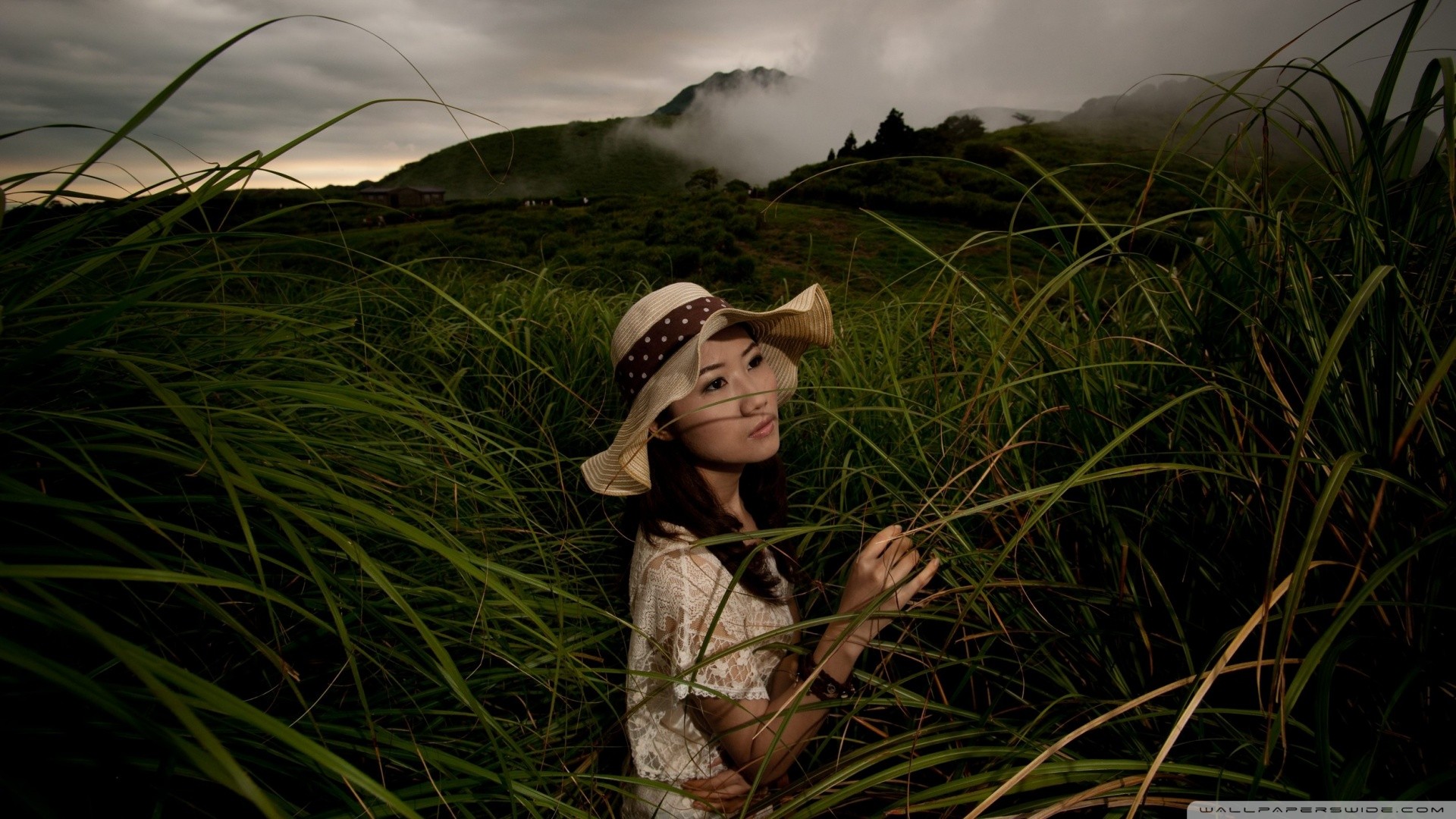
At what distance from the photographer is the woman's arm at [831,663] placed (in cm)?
125

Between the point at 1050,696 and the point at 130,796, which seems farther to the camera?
the point at 1050,696

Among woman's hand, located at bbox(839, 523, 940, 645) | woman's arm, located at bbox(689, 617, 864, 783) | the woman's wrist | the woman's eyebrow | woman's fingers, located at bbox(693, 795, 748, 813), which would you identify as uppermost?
the woman's eyebrow

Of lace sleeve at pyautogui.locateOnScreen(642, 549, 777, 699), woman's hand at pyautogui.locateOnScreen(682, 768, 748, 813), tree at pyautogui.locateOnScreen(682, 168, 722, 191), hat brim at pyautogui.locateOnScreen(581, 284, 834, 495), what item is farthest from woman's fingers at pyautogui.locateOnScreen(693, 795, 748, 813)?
tree at pyautogui.locateOnScreen(682, 168, 722, 191)

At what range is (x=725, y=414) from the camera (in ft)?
4.86

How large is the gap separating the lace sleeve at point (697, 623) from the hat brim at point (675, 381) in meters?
0.19

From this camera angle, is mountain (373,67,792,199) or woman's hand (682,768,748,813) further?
mountain (373,67,792,199)

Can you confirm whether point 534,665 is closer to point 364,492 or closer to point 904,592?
point 364,492

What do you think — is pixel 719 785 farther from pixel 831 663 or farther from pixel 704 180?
pixel 704 180

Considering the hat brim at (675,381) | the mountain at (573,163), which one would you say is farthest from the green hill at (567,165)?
the hat brim at (675,381)

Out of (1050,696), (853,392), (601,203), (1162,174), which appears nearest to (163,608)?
(1050,696)

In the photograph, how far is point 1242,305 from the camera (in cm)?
134

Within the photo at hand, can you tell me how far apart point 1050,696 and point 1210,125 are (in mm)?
1015

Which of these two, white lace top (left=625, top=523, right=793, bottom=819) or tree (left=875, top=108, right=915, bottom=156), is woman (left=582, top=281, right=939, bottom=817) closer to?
white lace top (left=625, top=523, right=793, bottom=819)

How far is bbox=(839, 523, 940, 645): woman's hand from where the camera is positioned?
49.1 inches
